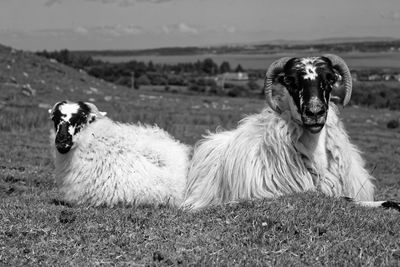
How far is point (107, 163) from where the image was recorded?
9.16 metres

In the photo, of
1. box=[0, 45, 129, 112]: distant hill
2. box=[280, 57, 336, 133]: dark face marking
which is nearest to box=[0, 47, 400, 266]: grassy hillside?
box=[280, 57, 336, 133]: dark face marking

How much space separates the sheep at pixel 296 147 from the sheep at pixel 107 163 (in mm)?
Result: 738

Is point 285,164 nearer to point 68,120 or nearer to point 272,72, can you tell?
point 272,72

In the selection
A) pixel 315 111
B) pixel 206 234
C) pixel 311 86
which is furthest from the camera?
pixel 311 86

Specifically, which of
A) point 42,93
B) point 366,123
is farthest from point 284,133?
point 366,123

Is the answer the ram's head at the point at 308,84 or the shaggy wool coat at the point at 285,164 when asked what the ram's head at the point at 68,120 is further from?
the ram's head at the point at 308,84

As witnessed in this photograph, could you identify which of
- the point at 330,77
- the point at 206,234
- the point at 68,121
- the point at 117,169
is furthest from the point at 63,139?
the point at 330,77

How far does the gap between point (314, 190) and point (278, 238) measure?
2095 millimetres

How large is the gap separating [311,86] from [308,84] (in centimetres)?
6

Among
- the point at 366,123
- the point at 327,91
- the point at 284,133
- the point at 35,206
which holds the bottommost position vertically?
the point at 366,123

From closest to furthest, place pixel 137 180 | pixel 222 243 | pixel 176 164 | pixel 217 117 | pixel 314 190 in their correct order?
pixel 222 243
pixel 314 190
pixel 137 180
pixel 176 164
pixel 217 117

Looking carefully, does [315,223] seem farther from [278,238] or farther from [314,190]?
[314,190]

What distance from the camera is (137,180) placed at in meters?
8.96


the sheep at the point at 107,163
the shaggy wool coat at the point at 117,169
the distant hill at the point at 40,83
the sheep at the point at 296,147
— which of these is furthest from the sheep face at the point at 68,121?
the distant hill at the point at 40,83
